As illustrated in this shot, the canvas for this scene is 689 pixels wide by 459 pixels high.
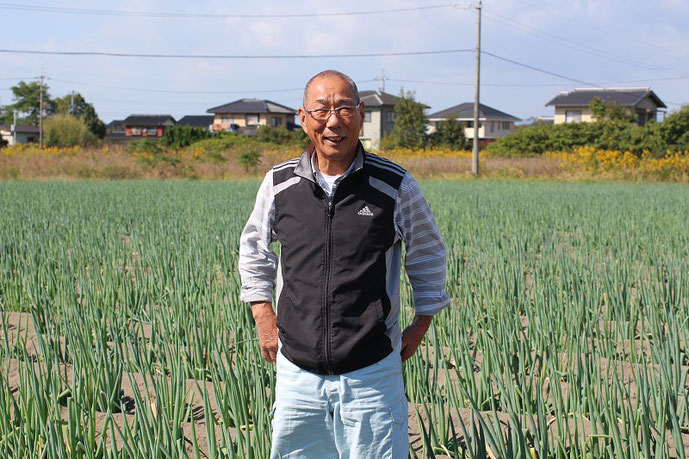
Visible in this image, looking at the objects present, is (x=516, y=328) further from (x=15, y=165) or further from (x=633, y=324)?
(x=15, y=165)

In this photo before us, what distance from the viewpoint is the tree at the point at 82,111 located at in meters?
50.2

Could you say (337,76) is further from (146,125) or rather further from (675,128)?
(146,125)

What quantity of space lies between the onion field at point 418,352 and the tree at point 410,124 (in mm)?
26881

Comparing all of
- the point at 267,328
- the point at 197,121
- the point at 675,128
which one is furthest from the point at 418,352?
the point at 197,121

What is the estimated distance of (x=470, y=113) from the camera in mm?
53719

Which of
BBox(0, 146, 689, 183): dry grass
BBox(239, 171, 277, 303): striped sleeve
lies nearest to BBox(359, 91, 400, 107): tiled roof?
BBox(0, 146, 689, 183): dry grass

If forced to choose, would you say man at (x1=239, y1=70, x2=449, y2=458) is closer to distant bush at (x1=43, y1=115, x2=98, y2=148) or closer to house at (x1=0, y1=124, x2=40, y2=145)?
distant bush at (x1=43, y1=115, x2=98, y2=148)

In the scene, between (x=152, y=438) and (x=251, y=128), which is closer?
(x=152, y=438)

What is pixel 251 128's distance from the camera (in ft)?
175

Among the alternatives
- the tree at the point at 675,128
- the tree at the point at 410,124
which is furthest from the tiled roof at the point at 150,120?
the tree at the point at 675,128

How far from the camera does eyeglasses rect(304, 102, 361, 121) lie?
1.65m

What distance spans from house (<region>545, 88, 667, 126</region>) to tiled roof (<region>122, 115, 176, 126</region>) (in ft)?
109

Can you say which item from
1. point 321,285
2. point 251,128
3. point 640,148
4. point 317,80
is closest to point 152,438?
point 321,285

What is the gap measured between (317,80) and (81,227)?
6.27 metres
